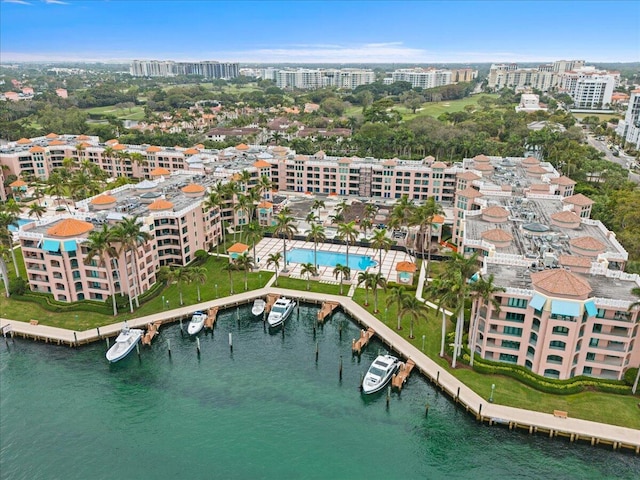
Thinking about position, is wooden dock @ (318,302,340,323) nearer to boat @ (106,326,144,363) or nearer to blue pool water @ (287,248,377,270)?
blue pool water @ (287,248,377,270)

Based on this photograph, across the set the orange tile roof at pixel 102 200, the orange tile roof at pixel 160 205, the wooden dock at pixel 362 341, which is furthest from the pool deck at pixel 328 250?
the orange tile roof at pixel 102 200

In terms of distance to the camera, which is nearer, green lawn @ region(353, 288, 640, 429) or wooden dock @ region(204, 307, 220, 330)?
green lawn @ region(353, 288, 640, 429)

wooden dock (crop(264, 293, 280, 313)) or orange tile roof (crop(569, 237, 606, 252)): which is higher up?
orange tile roof (crop(569, 237, 606, 252))

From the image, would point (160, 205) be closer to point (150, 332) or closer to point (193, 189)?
point (193, 189)

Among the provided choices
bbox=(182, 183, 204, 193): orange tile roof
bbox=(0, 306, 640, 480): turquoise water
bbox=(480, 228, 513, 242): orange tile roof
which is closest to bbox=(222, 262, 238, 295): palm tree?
bbox=(0, 306, 640, 480): turquoise water

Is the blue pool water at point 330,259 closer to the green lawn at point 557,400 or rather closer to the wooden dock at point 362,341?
the wooden dock at point 362,341

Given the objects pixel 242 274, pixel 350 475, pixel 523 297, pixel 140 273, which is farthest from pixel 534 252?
pixel 140 273
